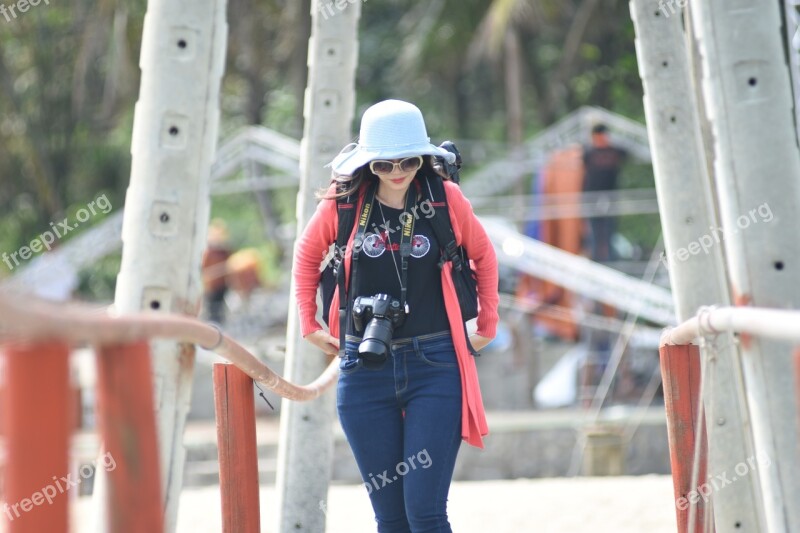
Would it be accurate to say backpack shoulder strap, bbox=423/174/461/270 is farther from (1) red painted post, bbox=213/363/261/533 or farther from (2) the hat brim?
(1) red painted post, bbox=213/363/261/533

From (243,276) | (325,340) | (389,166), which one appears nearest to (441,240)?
(389,166)

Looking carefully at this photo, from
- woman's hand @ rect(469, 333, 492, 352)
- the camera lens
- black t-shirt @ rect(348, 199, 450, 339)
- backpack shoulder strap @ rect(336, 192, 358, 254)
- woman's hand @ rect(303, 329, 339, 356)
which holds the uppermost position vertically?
backpack shoulder strap @ rect(336, 192, 358, 254)

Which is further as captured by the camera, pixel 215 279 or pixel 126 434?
pixel 215 279

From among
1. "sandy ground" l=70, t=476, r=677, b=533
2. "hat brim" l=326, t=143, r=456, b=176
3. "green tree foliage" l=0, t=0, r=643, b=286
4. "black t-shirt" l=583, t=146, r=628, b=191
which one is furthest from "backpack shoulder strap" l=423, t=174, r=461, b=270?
"green tree foliage" l=0, t=0, r=643, b=286

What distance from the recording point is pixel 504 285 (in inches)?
672

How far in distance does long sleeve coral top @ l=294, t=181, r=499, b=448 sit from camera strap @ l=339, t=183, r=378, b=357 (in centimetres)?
3

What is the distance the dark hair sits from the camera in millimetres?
4461

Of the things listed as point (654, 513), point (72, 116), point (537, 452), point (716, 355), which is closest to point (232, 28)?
point (72, 116)

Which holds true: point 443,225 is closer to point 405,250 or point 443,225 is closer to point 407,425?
point 405,250

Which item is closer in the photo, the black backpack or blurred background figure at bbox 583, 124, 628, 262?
the black backpack

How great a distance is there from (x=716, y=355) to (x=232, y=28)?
20.1 meters

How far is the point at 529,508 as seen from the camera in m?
8.88

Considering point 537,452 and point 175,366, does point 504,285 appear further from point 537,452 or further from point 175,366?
point 175,366

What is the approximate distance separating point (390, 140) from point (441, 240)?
1.17 feet
